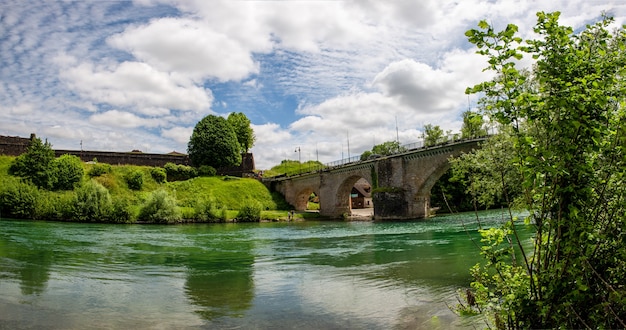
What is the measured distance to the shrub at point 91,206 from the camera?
4856 centimetres

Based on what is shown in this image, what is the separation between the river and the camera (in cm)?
994

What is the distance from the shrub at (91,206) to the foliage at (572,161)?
51240 millimetres

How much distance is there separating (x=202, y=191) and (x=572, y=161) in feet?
230

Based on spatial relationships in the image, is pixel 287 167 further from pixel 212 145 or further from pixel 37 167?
pixel 37 167

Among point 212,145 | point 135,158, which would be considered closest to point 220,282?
point 212,145

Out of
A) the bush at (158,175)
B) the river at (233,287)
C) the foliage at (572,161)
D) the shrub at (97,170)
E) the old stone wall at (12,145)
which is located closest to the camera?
the foliage at (572,161)

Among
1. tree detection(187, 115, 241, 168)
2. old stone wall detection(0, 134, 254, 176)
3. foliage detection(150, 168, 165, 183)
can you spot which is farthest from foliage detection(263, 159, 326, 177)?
foliage detection(150, 168, 165, 183)

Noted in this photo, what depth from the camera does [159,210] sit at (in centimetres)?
5116

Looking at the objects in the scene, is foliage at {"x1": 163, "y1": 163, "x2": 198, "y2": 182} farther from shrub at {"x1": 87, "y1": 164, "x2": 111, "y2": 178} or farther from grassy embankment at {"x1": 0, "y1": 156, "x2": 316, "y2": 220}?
shrub at {"x1": 87, "y1": 164, "x2": 111, "y2": 178}

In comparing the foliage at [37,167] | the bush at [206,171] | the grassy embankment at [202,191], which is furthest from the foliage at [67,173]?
the bush at [206,171]

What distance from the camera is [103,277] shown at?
15633mm

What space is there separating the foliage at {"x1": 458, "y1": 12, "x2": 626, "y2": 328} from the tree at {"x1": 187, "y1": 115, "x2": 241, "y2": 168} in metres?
78.6

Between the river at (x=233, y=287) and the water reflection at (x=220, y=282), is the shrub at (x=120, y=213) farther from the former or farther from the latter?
the water reflection at (x=220, y=282)

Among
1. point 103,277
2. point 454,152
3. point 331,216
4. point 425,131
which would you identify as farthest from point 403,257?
point 425,131
